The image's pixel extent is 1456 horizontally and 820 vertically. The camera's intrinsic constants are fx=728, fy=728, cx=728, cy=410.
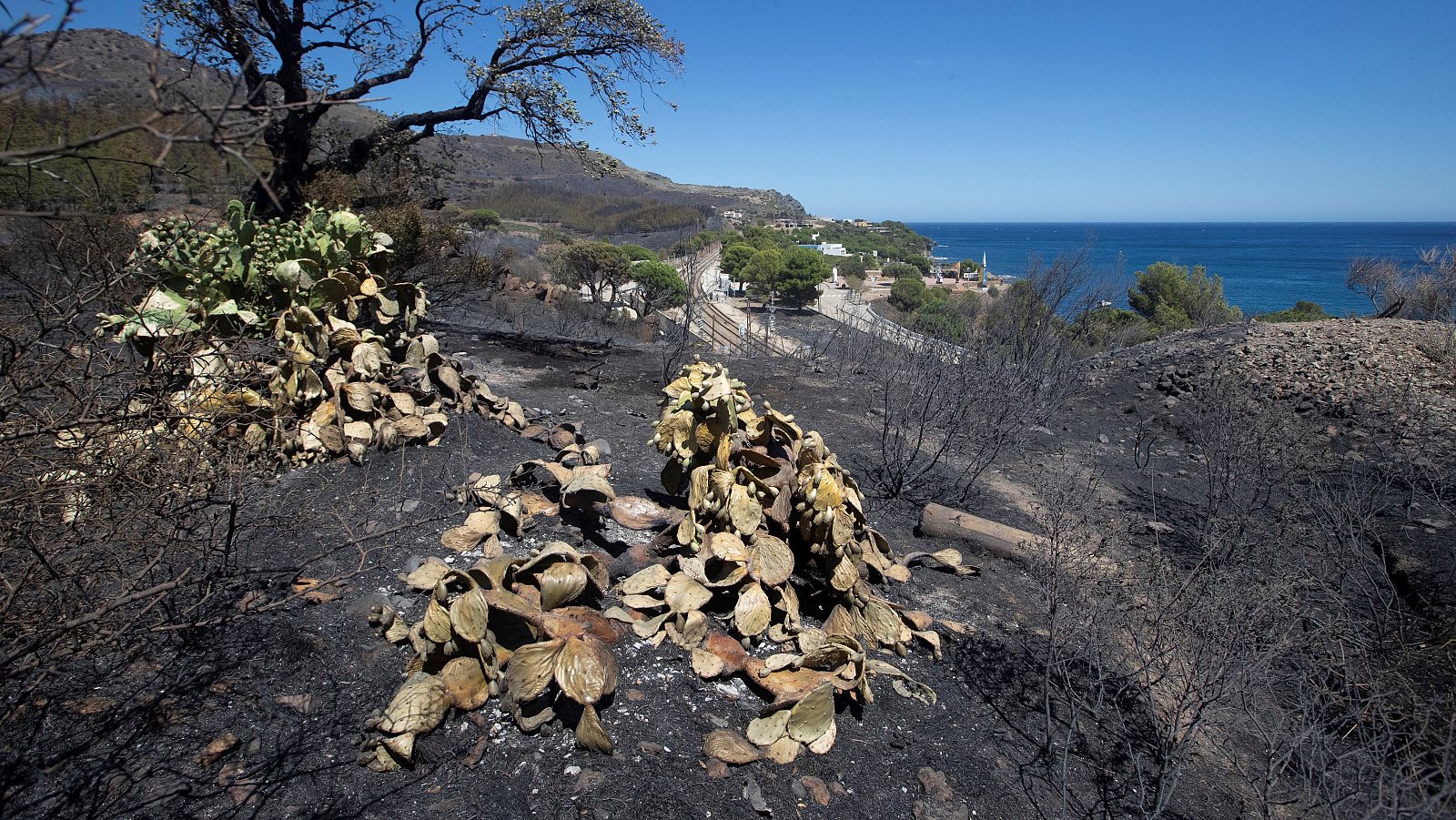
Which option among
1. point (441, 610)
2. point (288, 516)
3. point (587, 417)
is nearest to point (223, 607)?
point (288, 516)

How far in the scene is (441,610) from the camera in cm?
237

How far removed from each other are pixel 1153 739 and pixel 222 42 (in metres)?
10.9

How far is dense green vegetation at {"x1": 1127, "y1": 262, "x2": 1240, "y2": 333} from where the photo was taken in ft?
77.0

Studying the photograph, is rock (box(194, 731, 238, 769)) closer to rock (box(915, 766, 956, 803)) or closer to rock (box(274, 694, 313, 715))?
rock (box(274, 694, 313, 715))

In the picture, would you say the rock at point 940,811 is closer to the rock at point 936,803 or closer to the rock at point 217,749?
the rock at point 936,803

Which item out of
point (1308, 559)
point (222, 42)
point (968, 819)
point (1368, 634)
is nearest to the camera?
point (968, 819)

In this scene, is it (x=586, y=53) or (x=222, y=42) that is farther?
(x=586, y=53)

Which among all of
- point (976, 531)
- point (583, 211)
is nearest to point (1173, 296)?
point (976, 531)

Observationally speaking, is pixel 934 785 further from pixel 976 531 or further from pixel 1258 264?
pixel 1258 264

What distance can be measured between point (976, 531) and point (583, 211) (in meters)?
47.0

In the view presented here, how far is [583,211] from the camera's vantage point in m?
48.0

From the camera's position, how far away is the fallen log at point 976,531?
435 cm

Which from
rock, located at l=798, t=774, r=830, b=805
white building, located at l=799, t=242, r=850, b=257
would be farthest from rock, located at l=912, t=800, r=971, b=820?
white building, located at l=799, t=242, r=850, b=257

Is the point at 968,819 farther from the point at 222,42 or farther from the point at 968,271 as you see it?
the point at 968,271
